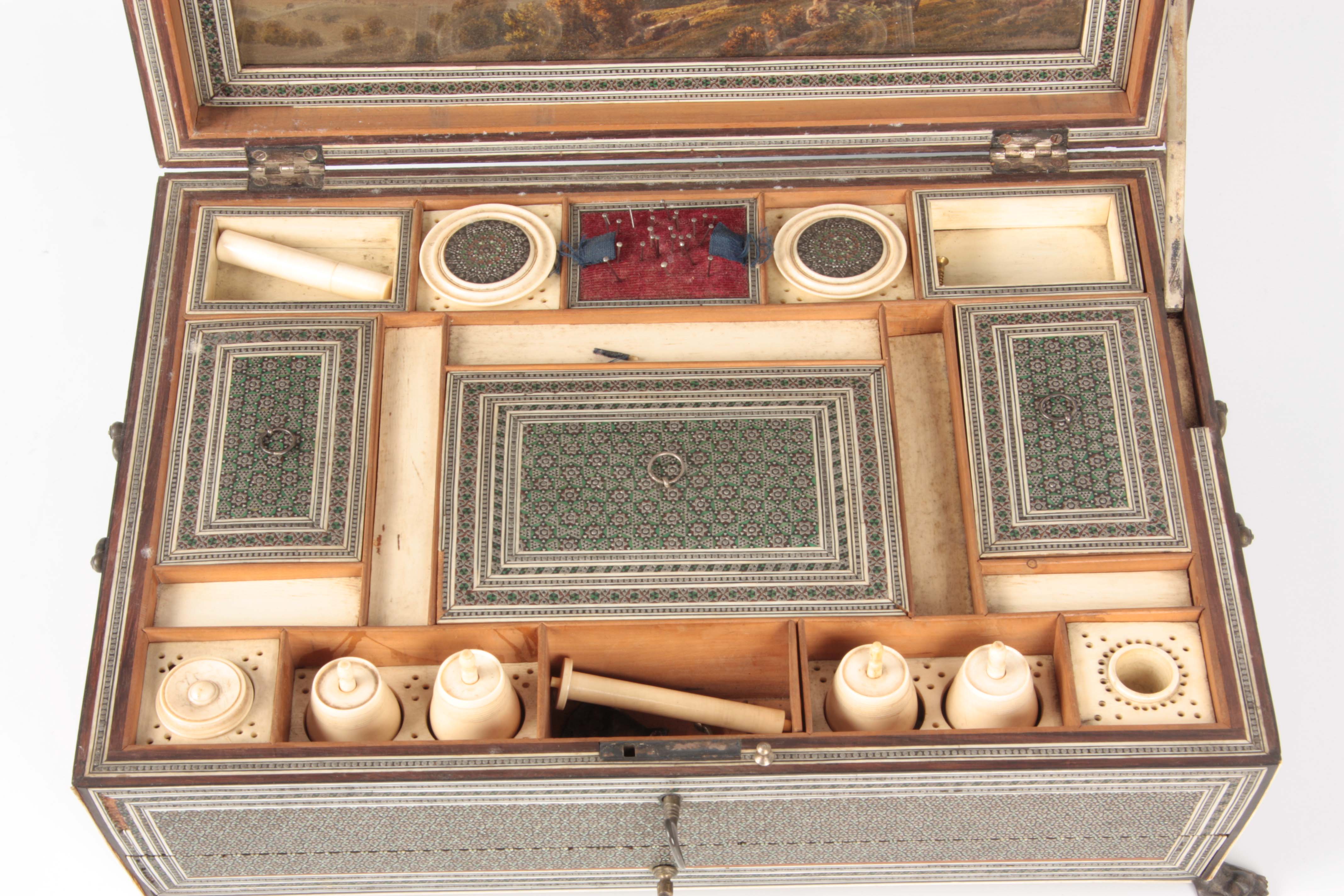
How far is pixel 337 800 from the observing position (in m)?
5.46

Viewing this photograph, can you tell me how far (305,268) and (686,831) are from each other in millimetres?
2929

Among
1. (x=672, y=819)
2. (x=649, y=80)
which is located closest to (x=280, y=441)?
(x=672, y=819)

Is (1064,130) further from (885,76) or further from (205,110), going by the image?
(205,110)

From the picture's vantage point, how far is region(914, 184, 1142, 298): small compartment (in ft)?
22.2

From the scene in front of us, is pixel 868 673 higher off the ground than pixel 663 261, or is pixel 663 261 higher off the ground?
pixel 663 261

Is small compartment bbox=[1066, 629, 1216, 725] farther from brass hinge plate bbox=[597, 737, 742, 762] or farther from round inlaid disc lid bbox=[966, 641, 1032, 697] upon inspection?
brass hinge plate bbox=[597, 737, 742, 762]

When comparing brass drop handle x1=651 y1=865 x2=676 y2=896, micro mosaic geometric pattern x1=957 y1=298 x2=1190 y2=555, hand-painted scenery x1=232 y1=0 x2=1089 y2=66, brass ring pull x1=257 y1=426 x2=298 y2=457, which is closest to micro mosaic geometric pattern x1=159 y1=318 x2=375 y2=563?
brass ring pull x1=257 y1=426 x2=298 y2=457

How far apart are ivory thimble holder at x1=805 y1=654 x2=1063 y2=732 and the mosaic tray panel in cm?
164

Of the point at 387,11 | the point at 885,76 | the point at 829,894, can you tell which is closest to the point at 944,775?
the point at 829,894

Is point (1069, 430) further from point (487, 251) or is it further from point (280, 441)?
point (280, 441)

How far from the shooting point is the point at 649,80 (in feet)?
22.9

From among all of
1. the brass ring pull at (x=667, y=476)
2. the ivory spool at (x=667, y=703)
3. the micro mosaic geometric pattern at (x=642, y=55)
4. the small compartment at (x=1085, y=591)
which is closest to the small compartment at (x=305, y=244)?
the micro mosaic geometric pattern at (x=642, y=55)

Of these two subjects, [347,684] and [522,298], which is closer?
[347,684]

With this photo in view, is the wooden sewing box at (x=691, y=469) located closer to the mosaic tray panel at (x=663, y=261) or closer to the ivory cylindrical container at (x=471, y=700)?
the mosaic tray panel at (x=663, y=261)
